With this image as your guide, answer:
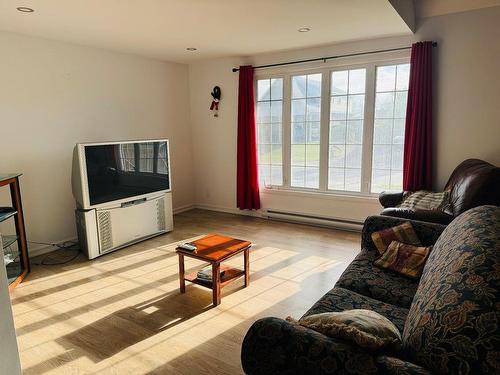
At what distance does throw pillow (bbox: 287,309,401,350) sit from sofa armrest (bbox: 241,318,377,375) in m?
0.03

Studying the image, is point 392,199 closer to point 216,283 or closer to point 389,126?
point 389,126

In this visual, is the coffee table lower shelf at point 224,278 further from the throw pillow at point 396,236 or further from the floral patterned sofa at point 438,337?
the floral patterned sofa at point 438,337

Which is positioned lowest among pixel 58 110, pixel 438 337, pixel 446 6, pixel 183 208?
pixel 183 208

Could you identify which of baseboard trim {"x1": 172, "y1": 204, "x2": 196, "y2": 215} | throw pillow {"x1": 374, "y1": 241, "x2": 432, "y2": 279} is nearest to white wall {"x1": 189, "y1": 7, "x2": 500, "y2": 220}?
throw pillow {"x1": 374, "y1": 241, "x2": 432, "y2": 279}

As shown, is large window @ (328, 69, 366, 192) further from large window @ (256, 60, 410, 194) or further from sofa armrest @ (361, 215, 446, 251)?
sofa armrest @ (361, 215, 446, 251)

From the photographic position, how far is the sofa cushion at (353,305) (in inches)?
67.9

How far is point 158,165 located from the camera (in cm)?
434

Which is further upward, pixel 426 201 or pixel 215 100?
pixel 215 100

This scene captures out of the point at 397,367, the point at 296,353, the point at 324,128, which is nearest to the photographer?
the point at 397,367

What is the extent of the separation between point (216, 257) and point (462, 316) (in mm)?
1861

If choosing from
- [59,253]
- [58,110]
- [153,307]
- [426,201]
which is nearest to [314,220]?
[426,201]

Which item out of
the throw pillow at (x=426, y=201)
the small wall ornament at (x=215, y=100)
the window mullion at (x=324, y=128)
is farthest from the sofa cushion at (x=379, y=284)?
the small wall ornament at (x=215, y=100)

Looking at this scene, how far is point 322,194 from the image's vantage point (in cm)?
471

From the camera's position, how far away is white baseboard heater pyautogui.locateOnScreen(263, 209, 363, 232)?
14.8ft
